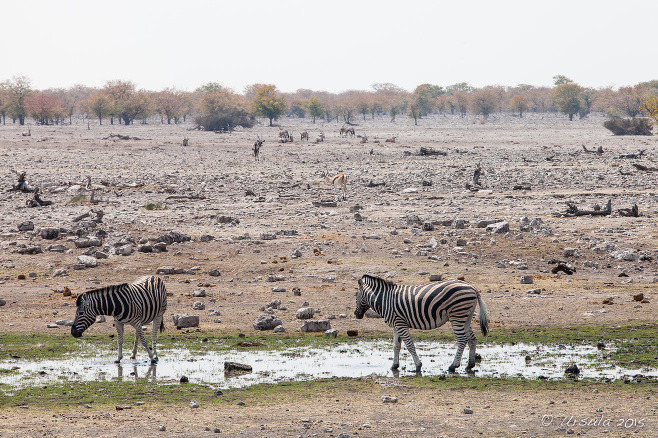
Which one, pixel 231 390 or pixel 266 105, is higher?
pixel 266 105

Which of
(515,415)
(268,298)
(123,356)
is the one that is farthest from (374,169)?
(515,415)

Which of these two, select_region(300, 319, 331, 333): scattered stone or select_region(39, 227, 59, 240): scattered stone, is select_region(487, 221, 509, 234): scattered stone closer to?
select_region(300, 319, 331, 333): scattered stone

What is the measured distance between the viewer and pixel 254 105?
10050 cm

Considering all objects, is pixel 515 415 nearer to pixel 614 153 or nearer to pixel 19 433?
→ pixel 19 433

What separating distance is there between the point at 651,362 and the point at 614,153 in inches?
1519

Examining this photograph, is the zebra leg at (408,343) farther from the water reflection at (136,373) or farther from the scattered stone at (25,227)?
the scattered stone at (25,227)

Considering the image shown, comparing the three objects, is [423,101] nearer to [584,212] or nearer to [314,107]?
[314,107]

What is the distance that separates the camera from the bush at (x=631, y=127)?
64938 mm

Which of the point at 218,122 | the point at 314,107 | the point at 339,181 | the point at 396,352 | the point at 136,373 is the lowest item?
the point at 136,373

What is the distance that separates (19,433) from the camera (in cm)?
810

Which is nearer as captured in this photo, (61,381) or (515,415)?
(515,415)

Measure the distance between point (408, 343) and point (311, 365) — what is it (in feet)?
4.82

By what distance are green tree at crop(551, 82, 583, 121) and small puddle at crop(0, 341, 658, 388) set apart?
10993cm

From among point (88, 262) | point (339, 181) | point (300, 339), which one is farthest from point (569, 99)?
point (300, 339)
